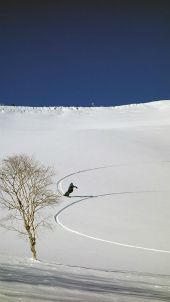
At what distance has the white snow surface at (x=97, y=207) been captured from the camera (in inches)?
341

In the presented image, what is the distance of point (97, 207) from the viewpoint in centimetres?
3447

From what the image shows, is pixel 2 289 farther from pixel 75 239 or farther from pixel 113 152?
pixel 113 152

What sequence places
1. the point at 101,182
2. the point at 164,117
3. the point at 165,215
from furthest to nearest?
the point at 164,117 → the point at 101,182 → the point at 165,215

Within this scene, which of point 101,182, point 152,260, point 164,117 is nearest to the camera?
point 152,260

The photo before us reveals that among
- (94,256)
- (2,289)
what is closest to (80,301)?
(2,289)

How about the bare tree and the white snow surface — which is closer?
the white snow surface

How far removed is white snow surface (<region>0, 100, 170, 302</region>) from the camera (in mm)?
8656

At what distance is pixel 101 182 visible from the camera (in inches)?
1628

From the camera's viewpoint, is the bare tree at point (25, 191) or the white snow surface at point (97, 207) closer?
the white snow surface at point (97, 207)

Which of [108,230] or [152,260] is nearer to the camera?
[152,260]

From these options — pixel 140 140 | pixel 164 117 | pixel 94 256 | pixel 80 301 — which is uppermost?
pixel 164 117

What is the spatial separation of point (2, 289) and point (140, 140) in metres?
50.7

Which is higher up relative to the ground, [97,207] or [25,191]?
[97,207]

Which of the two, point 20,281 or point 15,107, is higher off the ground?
point 15,107
